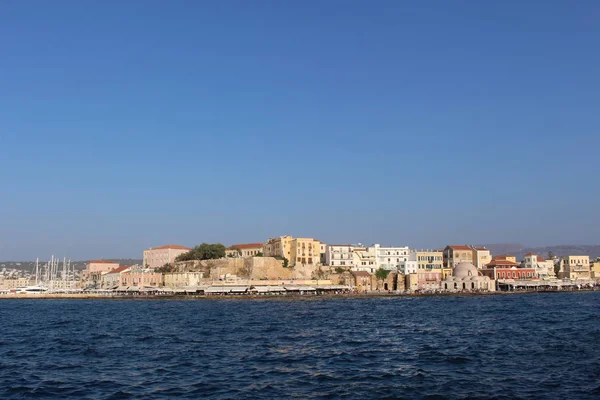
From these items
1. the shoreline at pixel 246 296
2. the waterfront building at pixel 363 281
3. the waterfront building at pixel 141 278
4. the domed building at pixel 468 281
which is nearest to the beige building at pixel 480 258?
the domed building at pixel 468 281

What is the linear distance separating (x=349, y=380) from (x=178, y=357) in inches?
387

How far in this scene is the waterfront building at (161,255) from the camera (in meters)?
130

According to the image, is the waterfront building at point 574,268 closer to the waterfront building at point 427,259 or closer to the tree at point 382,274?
the waterfront building at point 427,259

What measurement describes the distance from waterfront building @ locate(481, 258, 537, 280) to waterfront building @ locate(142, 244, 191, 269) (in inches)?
2551

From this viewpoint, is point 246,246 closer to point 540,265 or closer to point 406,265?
point 406,265

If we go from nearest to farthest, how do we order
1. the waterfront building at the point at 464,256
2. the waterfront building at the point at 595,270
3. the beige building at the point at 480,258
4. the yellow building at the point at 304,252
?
the yellow building at the point at 304,252 < the waterfront building at the point at 464,256 < the beige building at the point at 480,258 < the waterfront building at the point at 595,270

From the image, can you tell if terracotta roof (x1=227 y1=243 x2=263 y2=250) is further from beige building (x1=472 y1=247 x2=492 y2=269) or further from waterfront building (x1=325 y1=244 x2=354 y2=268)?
beige building (x1=472 y1=247 x2=492 y2=269)

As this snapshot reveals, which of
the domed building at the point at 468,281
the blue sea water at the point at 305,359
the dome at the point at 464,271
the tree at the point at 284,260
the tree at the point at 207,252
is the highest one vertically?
the tree at the point at 207,252

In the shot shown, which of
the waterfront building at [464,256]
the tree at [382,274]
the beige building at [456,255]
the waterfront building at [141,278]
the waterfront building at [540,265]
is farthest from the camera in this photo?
the waterfront building at [540,265]

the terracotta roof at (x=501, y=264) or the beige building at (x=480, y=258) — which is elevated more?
the beige building at (x=480, y=258)

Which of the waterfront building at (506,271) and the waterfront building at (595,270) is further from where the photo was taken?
the waterfront building at (595,270)

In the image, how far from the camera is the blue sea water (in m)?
21.8

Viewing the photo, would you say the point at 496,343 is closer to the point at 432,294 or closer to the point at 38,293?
the point at 432,294

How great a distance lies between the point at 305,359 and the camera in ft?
94.0
